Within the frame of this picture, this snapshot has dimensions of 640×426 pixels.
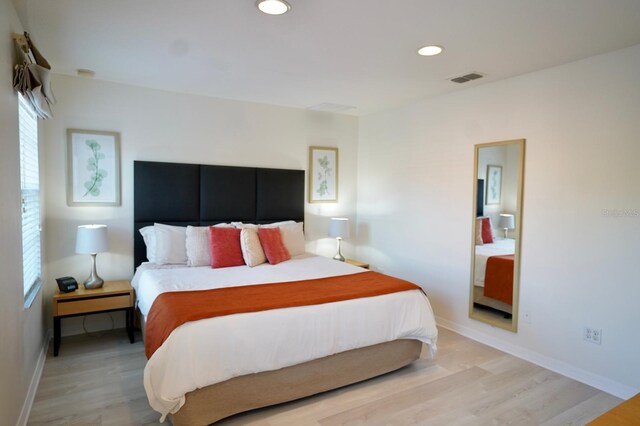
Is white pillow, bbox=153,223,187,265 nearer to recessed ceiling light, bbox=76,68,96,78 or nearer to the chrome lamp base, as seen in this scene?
the chrome lamp base

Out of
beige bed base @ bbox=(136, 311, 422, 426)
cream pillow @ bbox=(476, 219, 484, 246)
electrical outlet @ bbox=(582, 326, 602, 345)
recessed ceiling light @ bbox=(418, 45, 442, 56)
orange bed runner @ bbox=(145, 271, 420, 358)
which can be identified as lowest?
beige bed base @ bbox=(136, 311, 422, 426)

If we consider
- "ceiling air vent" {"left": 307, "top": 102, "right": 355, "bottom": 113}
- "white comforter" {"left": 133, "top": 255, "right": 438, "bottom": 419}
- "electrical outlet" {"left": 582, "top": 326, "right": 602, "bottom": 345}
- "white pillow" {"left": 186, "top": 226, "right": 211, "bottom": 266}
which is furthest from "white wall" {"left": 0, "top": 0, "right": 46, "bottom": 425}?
"electrical outlet" {"left": 582, "top": 326, "right": 602, "bottom": 345}

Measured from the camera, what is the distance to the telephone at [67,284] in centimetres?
333

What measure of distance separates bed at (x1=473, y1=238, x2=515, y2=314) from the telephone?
3737 mm

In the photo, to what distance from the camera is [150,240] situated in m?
3.81

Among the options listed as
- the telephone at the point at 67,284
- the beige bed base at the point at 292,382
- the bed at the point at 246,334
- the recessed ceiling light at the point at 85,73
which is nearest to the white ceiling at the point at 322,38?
the recessed ceiling light at the point at 85,73

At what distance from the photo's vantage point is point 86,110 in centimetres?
368

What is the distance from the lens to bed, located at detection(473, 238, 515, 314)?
354 centimetres

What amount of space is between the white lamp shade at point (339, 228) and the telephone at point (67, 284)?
2.77m

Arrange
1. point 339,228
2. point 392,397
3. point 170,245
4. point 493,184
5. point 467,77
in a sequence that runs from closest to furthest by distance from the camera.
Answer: point 392,397, point 467,77, point 493,184, point 170,245, point 339,228

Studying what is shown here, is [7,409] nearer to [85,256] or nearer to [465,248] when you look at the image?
[85,256]

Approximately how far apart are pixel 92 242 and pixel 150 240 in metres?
0.54

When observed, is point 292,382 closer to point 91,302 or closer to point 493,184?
point 91,302

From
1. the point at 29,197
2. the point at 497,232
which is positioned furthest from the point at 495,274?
the point at 29,197
